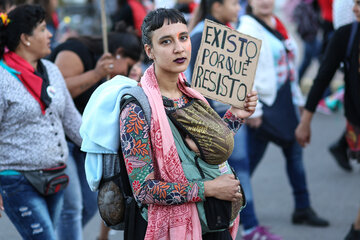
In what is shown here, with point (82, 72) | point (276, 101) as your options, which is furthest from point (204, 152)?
point (276, 101)

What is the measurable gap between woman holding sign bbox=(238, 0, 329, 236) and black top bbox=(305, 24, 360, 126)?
43cm

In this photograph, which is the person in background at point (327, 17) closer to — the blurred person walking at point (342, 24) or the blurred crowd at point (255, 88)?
the blurred person walking at point (342, 24)

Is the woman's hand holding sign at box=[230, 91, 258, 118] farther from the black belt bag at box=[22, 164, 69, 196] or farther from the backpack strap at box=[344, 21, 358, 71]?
the backpack strap at box=[344, 21, 358, 71]

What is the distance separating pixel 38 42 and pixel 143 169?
1.51m

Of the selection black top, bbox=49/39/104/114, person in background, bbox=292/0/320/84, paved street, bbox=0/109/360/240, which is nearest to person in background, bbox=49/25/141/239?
black top, bbox=49/39/104/114

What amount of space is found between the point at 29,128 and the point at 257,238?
84.3 inches

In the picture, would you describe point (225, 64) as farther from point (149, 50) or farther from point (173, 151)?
point (173, 151)

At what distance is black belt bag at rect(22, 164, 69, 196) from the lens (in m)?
3.49

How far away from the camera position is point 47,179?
350 centimetres

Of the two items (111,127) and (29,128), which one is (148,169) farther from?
(29,128)

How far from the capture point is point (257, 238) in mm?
4789

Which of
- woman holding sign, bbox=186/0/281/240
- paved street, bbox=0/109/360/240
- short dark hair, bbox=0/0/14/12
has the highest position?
short dark hair, bbox=0/0/14/12

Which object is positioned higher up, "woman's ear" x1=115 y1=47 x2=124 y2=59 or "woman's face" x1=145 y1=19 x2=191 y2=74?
"woman's face" x1=145 y1=19 x2=191 y2=74

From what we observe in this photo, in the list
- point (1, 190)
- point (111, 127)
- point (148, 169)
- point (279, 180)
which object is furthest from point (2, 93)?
point (279, 180)
